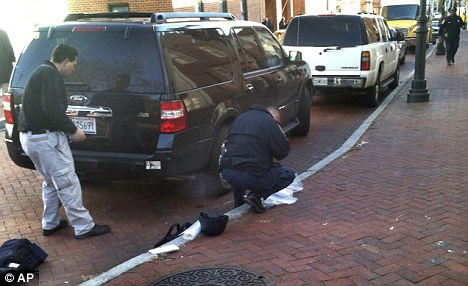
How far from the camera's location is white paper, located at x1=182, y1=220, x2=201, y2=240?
438cm

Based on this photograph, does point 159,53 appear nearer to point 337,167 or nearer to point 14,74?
point 14,74

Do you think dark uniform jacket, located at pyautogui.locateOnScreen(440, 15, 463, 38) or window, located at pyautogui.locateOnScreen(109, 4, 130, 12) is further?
dark uniform jacket, located at pyautogui.locateOnScreen(440, 15, 463, 38)

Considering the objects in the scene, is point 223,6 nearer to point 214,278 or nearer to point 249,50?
point 249,50

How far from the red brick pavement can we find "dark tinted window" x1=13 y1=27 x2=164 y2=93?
163 centimetres

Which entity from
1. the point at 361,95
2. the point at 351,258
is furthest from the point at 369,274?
the point at 361,95

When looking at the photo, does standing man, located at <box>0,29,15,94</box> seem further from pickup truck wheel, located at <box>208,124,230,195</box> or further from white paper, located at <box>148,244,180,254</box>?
white paper, located at <box>148,244,180,254</box>

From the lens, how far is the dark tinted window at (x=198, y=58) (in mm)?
4902

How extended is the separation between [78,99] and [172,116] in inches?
38.6

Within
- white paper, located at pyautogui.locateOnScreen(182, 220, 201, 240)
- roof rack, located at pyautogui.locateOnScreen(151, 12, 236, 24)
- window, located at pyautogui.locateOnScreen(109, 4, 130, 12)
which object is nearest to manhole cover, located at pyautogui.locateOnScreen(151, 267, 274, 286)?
white paper, located at pyautogui.locateOnScreen(182, 220, 201, 240)

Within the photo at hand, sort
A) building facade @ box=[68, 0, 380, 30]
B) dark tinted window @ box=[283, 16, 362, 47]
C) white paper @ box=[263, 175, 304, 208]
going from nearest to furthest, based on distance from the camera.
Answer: white paper @ box=[263, 175, 304, 208]
dark tinted window @ box=[283, 16, 362, 47]
building facade @ box=[68, 0, 380, 30]

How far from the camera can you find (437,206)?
491cm

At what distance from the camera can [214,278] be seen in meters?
3.71

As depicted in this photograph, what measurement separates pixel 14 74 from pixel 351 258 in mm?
3867

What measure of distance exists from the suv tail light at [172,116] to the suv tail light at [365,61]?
6264mm
